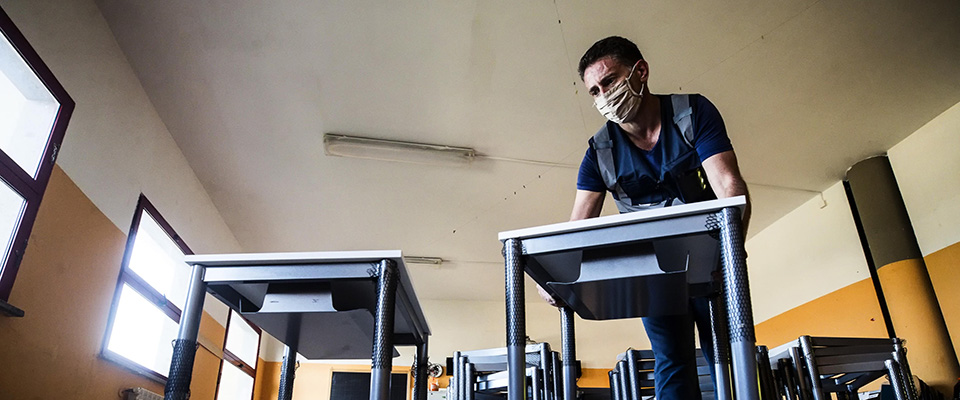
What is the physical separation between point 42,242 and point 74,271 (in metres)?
0.40

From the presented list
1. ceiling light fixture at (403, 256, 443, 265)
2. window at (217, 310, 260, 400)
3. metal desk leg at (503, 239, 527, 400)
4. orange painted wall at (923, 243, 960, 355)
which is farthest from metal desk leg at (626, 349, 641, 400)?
ceiling light fixture at (403, 256, 443, 265)

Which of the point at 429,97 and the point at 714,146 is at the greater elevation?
the point at 429,97

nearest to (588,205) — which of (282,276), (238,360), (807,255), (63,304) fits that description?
(282,276)

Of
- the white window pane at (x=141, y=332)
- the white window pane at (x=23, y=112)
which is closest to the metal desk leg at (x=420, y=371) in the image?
the white window pane at (x=23, y=112)

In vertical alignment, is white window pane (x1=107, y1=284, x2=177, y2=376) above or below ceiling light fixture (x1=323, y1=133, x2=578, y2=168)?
below

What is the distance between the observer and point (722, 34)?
404cm

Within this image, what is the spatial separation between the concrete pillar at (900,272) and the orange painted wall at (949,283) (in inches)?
2.7

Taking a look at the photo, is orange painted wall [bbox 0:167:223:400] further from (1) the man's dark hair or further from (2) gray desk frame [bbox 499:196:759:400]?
(1) the man's dark hair

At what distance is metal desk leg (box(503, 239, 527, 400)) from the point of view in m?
1.32

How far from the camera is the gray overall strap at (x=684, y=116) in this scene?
174 centimetres

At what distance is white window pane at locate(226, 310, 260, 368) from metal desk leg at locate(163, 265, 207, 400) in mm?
5656

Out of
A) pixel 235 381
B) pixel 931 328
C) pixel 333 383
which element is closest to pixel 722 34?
pixel 931 328

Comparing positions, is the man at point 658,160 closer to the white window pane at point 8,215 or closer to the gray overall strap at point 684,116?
the gray overall strap at point 684,116

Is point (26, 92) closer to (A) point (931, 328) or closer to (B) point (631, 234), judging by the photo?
(B) point (631, 234)
